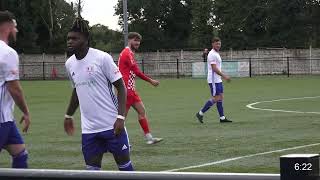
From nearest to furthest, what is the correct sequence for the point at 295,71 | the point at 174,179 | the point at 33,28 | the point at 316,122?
the point at 174,179, the point at 316,122, the point at 295,71, the point at 33,28

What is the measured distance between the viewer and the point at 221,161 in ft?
33.7

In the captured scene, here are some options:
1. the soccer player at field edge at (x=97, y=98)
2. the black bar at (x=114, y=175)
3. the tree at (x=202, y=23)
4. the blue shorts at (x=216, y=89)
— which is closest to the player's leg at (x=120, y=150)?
the soccer player at field edge at (x=97, y=98)

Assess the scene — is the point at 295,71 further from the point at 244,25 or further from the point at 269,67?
the point at 244,25

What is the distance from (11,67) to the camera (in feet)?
24.1

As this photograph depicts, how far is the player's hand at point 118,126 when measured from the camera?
6.86 meters

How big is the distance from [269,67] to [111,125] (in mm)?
53234

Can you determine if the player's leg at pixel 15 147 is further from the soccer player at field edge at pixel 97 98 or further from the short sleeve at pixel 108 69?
the short sleeve at pixel 108 69

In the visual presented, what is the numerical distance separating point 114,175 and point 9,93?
4.51 metres

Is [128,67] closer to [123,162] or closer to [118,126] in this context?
[123,162]

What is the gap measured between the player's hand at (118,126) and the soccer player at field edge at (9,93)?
1.18 meters

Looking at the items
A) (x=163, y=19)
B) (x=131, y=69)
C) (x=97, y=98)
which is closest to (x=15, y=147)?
(x=97, y=98)

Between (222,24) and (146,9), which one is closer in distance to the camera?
(222,24)

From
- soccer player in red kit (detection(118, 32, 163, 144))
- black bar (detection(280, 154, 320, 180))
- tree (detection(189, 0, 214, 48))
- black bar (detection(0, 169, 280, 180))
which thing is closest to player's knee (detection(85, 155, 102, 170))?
black bar (detection(0, 169, 280, 180))

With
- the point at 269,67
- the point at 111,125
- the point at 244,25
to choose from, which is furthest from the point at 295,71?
the point at 111,125
